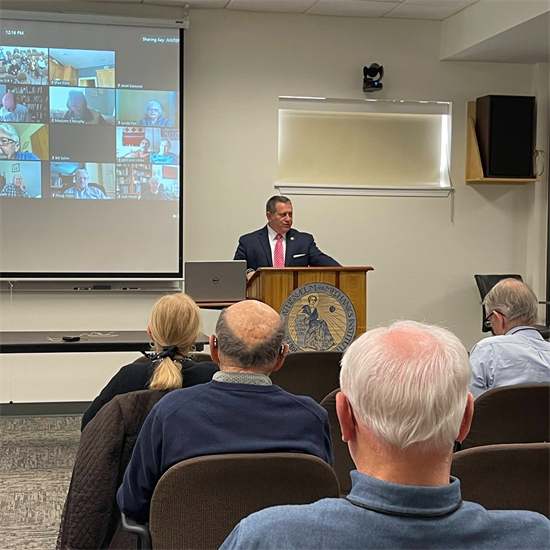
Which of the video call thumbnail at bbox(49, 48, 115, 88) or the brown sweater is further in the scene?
the video call thumbnail at bbox(49, 48, 115, 88)

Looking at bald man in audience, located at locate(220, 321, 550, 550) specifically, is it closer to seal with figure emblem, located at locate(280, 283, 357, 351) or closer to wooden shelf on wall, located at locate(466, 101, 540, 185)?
seal with figure emblem, located at locate(280, 283, 357, 351)

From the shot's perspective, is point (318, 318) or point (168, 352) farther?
point (318, 318)

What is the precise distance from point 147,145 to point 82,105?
1.97ft

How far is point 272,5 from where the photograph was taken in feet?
21.6

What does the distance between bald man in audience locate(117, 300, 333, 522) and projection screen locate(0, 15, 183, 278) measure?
451cm

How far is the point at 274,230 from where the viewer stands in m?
5.96

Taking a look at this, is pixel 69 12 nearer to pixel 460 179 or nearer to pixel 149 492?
pixel 460 179

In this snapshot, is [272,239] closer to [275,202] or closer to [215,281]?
[275,202]

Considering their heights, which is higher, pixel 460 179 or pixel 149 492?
pixel 460 179

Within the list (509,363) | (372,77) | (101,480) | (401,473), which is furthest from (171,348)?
(372,77)

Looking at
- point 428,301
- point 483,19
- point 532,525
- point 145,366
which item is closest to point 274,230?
point 428,301

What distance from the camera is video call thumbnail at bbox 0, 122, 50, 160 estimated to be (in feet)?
20.3

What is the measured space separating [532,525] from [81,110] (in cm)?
585

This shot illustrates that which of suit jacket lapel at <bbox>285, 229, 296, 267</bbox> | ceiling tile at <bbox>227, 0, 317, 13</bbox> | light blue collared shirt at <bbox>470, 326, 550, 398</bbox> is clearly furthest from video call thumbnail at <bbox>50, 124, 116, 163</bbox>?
light blue collared shirt at <bbox>470, 326, 550, 398</bbox>
